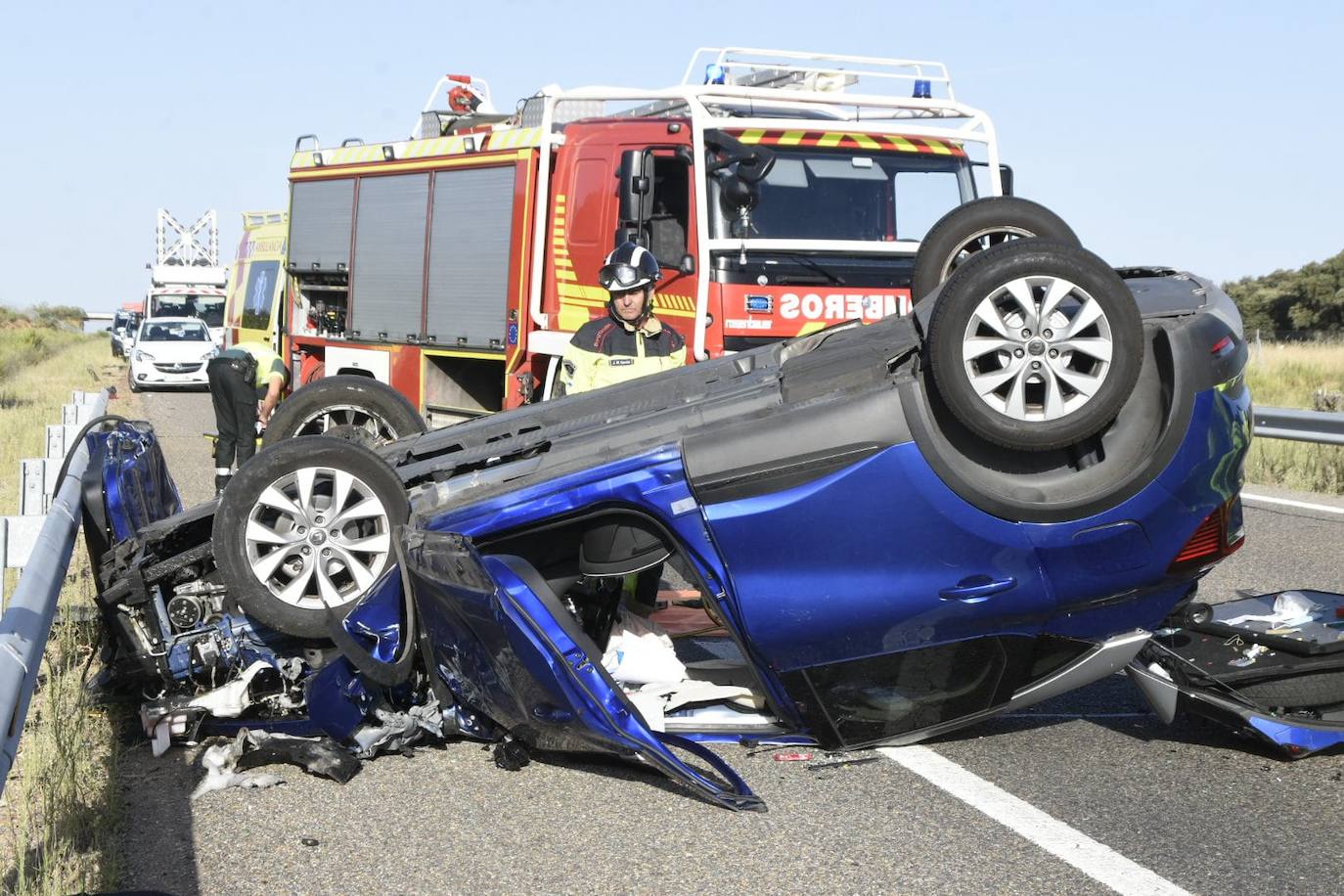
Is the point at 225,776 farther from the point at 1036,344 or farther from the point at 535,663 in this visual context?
the point at 1036,344

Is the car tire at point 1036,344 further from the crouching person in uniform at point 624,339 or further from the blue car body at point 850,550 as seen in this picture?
the crouching person in uniform at point 624,339

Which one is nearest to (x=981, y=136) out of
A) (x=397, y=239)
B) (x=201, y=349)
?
(x=397, y=239)

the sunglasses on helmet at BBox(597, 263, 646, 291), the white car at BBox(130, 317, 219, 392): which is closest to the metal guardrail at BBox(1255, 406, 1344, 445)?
the sunglasses on helmet at BBox(597, 263, 646, 291)

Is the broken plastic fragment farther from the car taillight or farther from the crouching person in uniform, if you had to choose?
the car taillight

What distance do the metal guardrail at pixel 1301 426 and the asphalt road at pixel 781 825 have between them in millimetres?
7212

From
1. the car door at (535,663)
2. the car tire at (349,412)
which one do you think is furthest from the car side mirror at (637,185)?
the car door at (535,663)

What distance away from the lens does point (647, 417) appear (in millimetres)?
4984

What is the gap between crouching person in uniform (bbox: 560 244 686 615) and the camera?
685cm

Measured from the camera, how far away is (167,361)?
97.2 ft

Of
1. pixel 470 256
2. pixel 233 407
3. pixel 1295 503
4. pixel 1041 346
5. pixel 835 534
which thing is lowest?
pixel 1295 503

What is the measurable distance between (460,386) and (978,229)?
7739 millimetres

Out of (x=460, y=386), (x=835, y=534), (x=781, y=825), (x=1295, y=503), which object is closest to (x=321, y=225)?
(x=460, y=386)

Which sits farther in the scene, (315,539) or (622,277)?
(622,277)

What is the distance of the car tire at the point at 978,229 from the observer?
19.6 ft
